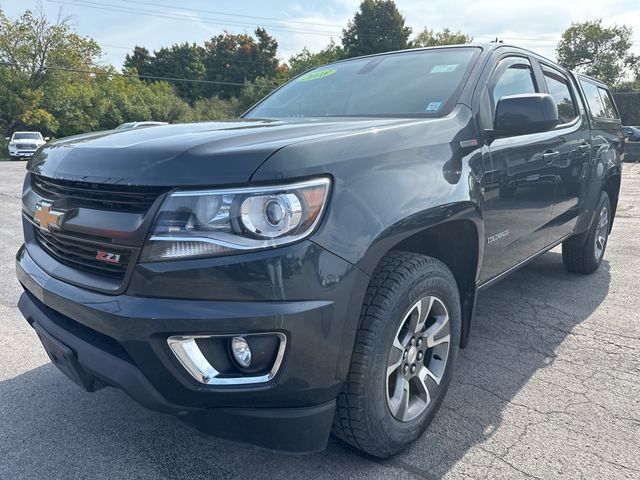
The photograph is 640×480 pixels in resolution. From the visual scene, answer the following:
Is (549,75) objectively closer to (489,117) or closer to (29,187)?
(489,117)

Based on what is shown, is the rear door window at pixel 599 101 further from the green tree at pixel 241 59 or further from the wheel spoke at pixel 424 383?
the green tree at pixel 241 59

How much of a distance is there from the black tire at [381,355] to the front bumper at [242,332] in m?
0.10

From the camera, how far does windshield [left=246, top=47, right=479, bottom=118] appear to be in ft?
8.56

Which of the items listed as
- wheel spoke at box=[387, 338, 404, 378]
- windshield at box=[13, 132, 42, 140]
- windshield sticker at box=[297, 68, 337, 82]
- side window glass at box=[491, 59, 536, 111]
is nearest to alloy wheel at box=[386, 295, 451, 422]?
wheel spoke at box=[387, 338, 404, 378]

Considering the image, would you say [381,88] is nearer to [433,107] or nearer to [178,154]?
[433,107]

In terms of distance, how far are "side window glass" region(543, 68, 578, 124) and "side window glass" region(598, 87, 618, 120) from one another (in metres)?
1.24

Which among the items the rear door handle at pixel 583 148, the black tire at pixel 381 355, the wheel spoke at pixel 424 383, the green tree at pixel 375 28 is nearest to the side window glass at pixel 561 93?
the rear door handle at pixel 583 148

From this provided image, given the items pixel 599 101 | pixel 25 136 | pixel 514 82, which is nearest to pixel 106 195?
pixel 514 82

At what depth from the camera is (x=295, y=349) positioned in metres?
1.56

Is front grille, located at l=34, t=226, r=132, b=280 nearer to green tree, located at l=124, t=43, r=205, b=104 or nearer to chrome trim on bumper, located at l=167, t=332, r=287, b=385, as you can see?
chrome trim on bumper, located at l=167, t=332, r=287, b=385

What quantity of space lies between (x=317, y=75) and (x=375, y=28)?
4715 centimetres

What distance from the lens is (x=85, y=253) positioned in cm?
180

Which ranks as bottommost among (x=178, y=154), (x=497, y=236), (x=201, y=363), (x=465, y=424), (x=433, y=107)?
(x=465, y=424)

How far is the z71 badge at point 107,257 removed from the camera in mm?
1668
